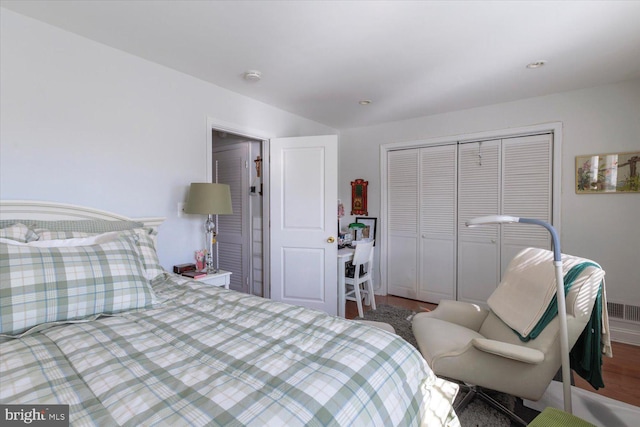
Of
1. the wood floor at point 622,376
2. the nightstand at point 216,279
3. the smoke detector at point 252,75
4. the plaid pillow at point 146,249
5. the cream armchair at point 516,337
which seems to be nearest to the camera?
the cream armchair at point 516,337

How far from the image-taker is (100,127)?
206 cm

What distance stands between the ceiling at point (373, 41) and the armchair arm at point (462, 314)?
1933mm

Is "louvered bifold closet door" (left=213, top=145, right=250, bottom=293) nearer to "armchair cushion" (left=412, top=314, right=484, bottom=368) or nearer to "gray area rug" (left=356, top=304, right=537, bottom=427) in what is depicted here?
"armchair cushion" (left=412, top=314, right=484, bottom=368)

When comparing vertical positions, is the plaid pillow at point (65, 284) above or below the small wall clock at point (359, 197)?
below

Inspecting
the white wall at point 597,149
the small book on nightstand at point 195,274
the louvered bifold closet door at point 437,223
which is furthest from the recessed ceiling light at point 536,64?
the small book on nightstand at point 195,274

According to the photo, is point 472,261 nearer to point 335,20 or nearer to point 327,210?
point 327,210

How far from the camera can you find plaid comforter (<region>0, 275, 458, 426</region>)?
0.74 m

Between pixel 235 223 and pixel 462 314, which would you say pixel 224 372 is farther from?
pixel 235 223

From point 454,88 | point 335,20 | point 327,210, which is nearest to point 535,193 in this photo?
point 454,88

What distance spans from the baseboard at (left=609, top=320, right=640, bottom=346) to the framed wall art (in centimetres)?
129

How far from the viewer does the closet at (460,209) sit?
324 cm

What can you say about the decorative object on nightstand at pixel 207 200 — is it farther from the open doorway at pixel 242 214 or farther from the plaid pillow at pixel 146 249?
the open doorway at pixel 242 214

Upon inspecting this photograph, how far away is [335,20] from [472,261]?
305 cm

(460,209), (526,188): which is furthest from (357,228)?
(526,188)
